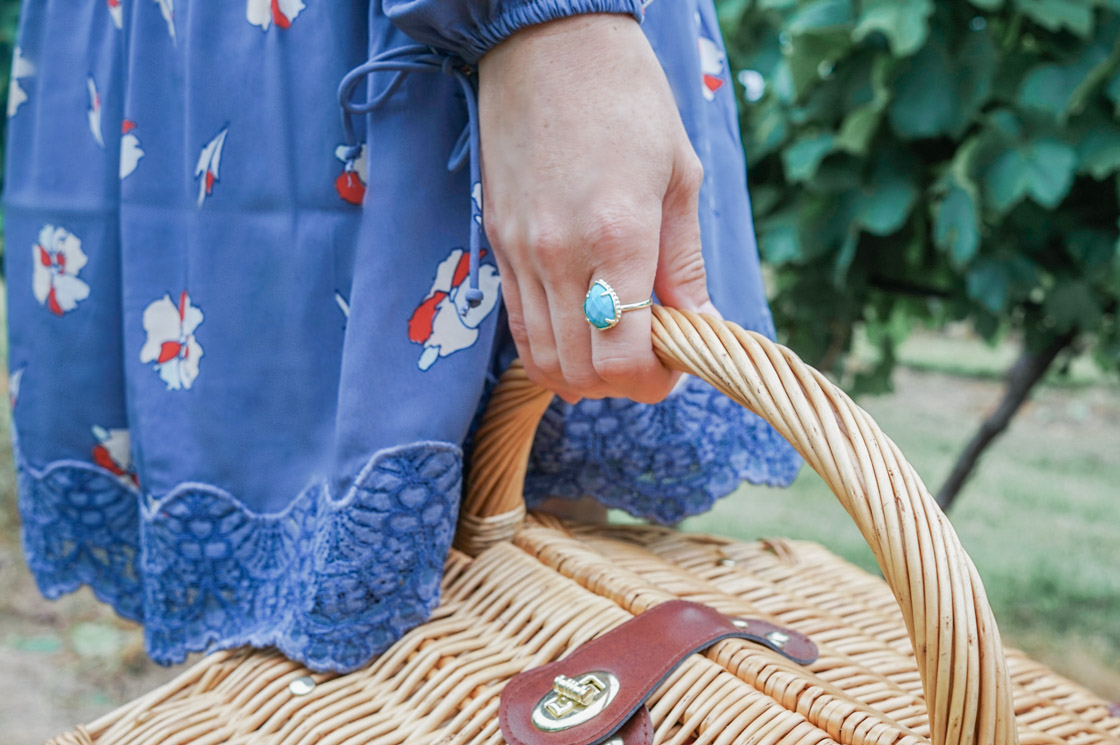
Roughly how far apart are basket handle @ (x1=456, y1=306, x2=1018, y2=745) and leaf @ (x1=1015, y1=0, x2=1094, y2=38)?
662 mm

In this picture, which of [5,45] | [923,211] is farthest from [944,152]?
[5,45]

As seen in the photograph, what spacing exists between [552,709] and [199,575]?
0.32 meters

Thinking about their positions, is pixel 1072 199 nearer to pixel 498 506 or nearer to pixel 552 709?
pixel 498 506

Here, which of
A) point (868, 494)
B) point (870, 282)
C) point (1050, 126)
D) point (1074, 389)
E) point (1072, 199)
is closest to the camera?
point (868, 494)

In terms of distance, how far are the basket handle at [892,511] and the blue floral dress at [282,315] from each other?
173mm

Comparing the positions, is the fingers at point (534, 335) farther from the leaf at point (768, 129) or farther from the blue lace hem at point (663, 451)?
the leaf at point (768, 129)

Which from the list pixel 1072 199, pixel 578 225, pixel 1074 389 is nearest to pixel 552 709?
pixel 578 225

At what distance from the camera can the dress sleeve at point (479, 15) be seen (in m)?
0.46

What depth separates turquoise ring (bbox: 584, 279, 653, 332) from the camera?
473mm

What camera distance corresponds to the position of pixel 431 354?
0.59 m

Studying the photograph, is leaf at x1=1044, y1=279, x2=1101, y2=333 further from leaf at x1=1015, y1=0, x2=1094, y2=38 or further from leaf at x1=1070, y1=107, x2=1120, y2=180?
leaf at x1=1015, y1=0, x2=1094, y2=38

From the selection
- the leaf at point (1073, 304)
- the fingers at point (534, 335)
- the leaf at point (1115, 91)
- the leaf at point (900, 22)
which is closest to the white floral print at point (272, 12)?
the fingers at point (534, 335)

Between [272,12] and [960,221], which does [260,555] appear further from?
[960,221]

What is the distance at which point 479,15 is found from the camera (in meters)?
0.47
